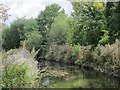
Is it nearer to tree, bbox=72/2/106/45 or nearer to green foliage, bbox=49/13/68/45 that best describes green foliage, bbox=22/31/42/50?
green foliage, bbox=49/13/68/45

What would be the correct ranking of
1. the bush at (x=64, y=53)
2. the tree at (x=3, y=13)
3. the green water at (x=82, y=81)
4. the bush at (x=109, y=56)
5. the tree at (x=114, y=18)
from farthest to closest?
the bush at (x=64, y=53) → the tree at (x=114, y=18) → the bush at (x=109, y=56) → the green water at (x=82, y=81) → the tree at (x=3, y=13)

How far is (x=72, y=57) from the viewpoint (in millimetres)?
29844

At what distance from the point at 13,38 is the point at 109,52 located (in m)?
24.0

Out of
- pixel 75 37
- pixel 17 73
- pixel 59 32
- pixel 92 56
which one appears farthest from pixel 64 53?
pixel 17 73

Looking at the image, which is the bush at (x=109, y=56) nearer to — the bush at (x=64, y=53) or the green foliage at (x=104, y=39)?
the green foliage at (x=104, y=39)

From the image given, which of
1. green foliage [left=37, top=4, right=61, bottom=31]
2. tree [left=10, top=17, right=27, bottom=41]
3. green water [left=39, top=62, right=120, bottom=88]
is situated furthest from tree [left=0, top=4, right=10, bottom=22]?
green foliage [left=37, top=4, right=61, bottom=31]

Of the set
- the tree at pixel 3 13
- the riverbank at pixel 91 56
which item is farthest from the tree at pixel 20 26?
the tree at pixel 3 13

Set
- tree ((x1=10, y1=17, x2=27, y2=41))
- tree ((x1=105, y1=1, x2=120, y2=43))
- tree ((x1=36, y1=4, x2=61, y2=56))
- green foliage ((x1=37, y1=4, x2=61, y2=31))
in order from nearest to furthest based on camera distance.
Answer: tree ((x1=105, y1=1, x2=120, y2=43))
tree ((x1=10, y1=17, x2=27, y2=41))
tree ((x1=36, y1=4, x2=61, y2=56))
green foliage ((x1=37, y1=4, x2=61, y2=31))

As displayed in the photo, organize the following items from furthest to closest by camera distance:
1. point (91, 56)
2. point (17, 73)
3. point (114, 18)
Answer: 1. point (91, 56)
2. point (114, 18)
3. point (17, 73)

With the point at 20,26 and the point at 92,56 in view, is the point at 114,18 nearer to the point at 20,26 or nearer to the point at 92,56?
the point at 92,56

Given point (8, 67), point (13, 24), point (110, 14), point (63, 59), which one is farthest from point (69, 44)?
point (8, 67)

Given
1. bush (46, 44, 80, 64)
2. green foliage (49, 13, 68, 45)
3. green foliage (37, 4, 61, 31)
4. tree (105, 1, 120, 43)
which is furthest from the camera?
green foliage (37, 4, 61, 31)

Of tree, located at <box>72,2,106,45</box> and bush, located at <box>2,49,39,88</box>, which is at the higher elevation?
tree, located at <box>72,2,106,45</box>

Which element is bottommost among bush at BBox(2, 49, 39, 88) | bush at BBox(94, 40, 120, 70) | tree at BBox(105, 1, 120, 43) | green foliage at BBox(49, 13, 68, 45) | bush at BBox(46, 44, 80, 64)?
bush at BBox(2, 49, 39, 88)
